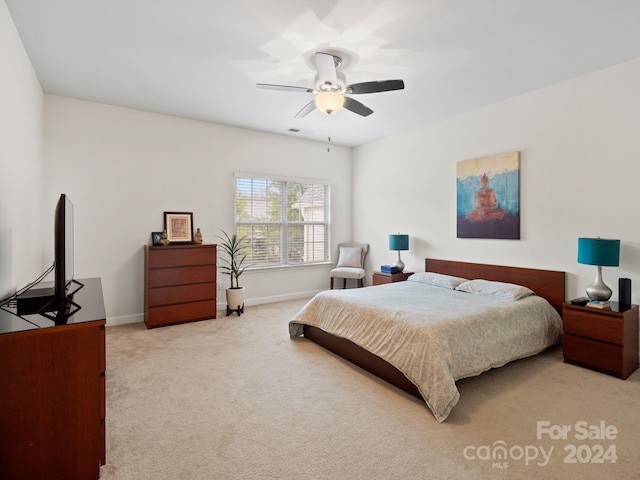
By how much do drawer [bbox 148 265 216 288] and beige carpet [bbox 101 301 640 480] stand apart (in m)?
1.01

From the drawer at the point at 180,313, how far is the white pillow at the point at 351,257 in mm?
2377

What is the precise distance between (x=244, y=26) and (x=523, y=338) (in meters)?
3.47

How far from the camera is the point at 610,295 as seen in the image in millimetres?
2965

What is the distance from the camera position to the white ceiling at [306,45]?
231cm

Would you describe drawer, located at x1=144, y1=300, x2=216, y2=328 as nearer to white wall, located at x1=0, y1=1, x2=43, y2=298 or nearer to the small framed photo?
the small framed photo

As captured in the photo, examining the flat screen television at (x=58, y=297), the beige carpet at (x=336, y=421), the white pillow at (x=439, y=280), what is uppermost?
the flat screen television at (x=58, y=297)

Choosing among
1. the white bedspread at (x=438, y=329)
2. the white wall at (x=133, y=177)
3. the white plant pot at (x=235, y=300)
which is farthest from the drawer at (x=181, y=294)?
the white bedspread at (x=438, y=329)

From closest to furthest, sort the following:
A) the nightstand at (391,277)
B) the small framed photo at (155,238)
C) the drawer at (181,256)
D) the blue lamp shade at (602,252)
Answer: the blue lamp shade at (602,252)
the drawer at (181,256)
the small framed photo at (155,238)
the nightstand at (391,277)

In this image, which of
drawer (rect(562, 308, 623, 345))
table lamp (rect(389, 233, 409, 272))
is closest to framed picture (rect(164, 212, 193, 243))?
table lamp (rect(389, 233, 409, 272))

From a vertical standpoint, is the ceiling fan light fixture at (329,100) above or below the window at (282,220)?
above

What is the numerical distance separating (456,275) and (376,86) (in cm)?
Answer: 281

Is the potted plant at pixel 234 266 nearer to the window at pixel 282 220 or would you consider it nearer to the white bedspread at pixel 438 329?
the window at pixel 282 220

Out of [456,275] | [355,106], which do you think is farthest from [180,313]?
[456,275]

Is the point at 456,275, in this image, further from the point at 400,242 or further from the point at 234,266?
the point at 234,266
